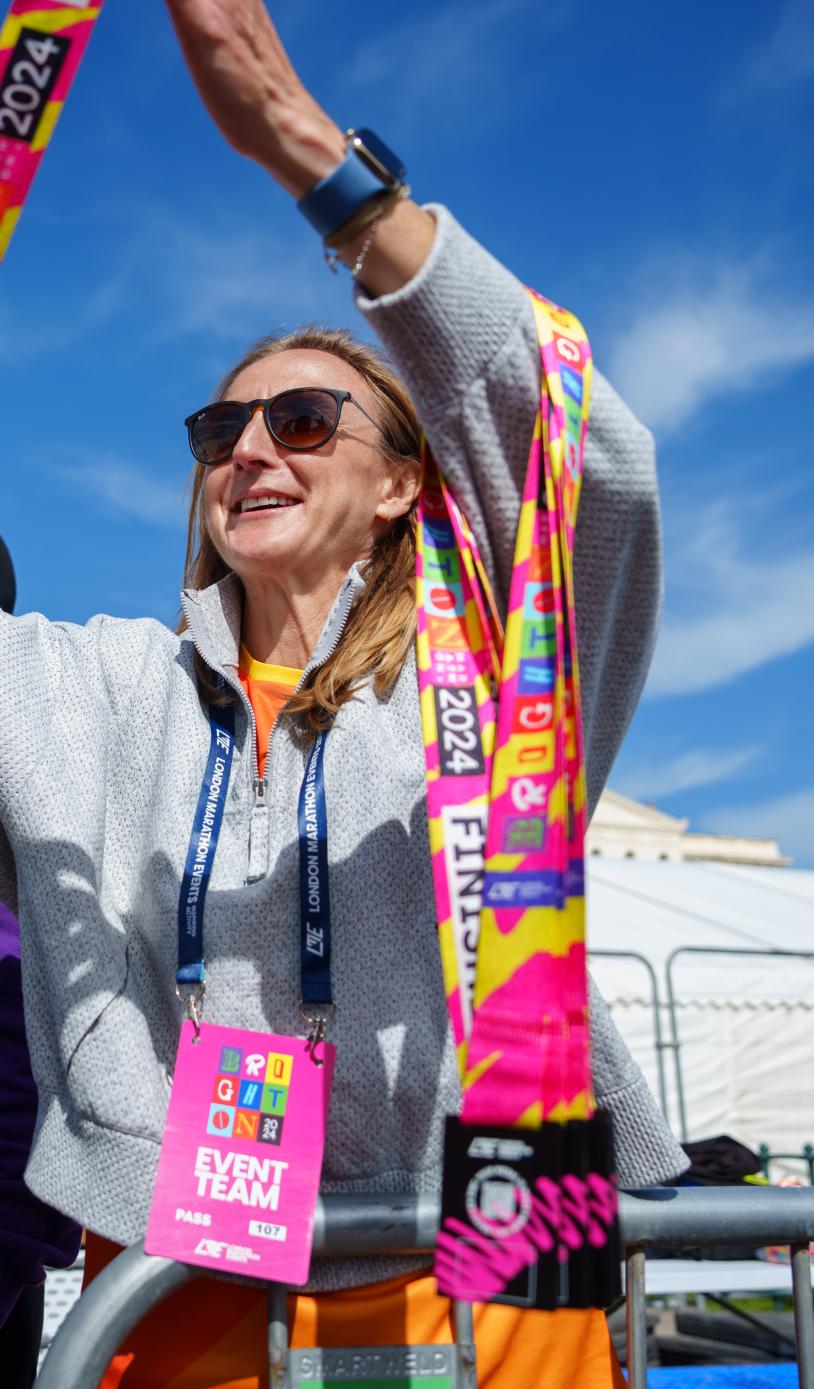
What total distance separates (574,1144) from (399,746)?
67cm

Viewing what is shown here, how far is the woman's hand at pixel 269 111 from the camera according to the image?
119 cm

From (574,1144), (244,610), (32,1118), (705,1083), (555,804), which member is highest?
(705,1083)

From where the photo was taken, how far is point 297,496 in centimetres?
193

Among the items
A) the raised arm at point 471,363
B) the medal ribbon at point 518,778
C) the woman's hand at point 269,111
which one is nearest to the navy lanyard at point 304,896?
the medal ribbon at point 518,778

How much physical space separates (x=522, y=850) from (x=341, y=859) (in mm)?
382

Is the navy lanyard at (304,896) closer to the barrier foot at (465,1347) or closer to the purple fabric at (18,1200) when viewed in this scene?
the barrier foot at (465,1347)

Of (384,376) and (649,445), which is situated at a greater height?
(384,376)

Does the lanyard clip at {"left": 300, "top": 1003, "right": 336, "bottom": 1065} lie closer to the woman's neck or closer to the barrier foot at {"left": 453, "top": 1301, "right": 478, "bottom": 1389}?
the barrier foot at {"left": 453, "top": 1301, "right": 478, "bottom": 1389}

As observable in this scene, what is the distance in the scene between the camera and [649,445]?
4.67 ft

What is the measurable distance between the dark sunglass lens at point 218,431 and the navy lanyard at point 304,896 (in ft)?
2.01

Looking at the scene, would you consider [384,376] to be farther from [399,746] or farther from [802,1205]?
[802,1205]

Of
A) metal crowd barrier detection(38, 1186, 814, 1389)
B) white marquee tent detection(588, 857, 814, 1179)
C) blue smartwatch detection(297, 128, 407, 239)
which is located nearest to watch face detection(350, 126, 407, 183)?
blue smartwatch detection(297, 128, 407, 239)

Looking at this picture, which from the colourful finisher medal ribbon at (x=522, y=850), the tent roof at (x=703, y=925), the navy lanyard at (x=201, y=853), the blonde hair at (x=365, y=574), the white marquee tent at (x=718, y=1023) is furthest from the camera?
the tent roof at (x=703, y=925)

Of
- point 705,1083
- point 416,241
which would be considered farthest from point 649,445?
point 705,1083
